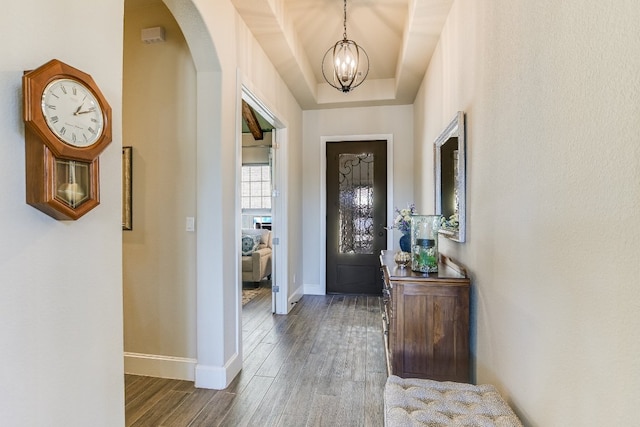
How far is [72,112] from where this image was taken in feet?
3.50

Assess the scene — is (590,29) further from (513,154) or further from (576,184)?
(513,154)

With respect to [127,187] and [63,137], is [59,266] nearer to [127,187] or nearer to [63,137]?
[63,137]

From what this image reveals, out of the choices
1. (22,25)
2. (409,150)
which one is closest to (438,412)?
(22,25)

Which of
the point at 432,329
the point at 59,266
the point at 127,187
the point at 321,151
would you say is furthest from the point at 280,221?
the point at 59,266

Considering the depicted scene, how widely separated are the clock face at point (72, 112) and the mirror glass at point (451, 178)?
2.06 m

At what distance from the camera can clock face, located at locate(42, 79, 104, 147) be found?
3.28 ft

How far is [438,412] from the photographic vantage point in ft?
4.12

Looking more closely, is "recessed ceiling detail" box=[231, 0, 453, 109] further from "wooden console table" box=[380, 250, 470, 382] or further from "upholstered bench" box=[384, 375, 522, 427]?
"upholstered bench" box=[384, 375, 522, 427]

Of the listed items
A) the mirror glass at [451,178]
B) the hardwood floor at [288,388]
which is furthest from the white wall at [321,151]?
the mirror glass at [451,178]

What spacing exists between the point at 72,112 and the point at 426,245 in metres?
2.03

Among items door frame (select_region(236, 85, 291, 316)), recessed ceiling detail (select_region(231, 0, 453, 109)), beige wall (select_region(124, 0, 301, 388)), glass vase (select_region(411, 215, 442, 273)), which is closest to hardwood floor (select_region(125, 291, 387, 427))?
beige wall (select_region(124, 0, 301, 388))

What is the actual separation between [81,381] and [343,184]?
4168mm

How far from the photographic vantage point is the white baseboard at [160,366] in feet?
8.15

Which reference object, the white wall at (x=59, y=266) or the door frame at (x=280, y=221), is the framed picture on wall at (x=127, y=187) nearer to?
the white wall at (x=59, y=266)
